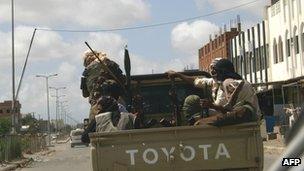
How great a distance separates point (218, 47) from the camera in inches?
2785

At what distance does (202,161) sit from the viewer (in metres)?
5.40

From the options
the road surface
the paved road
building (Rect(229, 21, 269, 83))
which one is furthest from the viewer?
building (Rect(229, 21, 269, 83))

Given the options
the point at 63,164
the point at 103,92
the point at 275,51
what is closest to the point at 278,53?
the point at 275,51

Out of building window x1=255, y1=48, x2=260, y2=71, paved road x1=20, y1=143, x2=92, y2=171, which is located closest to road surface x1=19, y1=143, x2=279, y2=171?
paved road x1=20, y1=143, x2=92, y2=171

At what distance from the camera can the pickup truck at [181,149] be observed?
5.39 m

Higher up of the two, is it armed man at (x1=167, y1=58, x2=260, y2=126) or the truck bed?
armed man at (x1=167, y1=58, x2=260, y2=126)

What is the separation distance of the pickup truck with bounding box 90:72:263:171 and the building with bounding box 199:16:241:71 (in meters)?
59.5

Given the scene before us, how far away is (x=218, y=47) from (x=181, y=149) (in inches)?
2594

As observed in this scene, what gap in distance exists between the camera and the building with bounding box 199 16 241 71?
215ft

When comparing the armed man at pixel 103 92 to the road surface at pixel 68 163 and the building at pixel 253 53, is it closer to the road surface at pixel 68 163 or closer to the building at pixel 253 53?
the road surface at pixel 68 163

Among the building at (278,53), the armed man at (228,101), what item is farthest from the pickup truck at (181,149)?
the building at (278,53)

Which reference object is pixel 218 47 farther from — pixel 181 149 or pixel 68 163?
pixel 181 149

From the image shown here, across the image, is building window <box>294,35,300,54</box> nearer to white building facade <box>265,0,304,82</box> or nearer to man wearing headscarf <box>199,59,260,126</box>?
white building facade <box>265,0,304,82</box>

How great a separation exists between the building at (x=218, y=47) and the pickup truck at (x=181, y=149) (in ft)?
195
